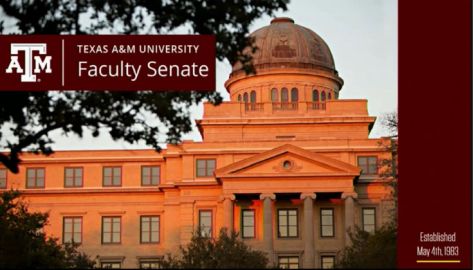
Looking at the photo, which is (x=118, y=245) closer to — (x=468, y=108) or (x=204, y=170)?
(x=204, y=170)

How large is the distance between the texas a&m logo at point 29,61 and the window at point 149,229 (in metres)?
63.4

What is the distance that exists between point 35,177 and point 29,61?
65435 millimetres

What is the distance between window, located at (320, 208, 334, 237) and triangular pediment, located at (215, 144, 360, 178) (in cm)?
422

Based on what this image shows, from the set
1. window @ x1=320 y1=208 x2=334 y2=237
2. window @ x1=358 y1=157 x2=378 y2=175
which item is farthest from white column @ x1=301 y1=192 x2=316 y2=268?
window @ x1=358 y1=157 x2=378 y2=175

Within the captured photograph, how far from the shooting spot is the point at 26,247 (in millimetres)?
41719

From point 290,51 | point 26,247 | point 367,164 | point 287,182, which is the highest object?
point 290,51

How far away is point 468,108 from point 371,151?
65.4m

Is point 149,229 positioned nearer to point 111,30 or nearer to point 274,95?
point 274,95

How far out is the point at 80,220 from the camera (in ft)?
294

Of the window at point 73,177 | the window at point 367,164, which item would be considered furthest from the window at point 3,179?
the window at point 367,164

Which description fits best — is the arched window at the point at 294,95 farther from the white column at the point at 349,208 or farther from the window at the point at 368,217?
the white column at the point at 349,208

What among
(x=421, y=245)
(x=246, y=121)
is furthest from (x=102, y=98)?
(x=246, y=121)

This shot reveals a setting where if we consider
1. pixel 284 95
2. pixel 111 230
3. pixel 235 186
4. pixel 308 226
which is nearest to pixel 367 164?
pixel 308 226

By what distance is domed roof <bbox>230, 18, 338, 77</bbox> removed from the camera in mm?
99188
